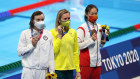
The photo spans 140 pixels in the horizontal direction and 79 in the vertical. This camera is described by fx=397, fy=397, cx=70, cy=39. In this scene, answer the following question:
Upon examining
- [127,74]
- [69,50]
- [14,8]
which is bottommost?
[127,74]

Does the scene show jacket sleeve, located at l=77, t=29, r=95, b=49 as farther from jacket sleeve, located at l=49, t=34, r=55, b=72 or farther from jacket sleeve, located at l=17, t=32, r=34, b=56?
jacket sleeve, located at l=17, t=32, r=34, b=56

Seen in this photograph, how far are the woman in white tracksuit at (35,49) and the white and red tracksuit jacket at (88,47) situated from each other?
3.00 feet

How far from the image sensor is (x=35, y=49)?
4.99 metres

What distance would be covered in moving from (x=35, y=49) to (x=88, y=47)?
1.20 metres

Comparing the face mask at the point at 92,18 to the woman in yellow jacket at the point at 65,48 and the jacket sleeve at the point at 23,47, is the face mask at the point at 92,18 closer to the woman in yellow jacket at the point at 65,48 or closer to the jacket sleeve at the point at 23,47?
the woman in yellow jacket at the point at 65,48

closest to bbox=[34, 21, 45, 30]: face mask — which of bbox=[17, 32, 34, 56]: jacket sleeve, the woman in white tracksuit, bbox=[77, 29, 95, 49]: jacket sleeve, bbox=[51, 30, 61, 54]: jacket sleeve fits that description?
the woman in white tracksuit

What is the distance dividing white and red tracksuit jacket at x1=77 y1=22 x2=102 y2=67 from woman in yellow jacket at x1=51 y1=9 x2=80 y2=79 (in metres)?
0.30

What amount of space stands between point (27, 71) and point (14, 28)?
22.5 ft

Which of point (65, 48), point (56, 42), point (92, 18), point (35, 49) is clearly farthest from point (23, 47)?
point (92, 18)

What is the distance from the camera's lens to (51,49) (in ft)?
16.9

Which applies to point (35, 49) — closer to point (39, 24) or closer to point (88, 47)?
point (39, 24)

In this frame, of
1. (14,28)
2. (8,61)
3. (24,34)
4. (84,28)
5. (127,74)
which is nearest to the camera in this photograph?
(24,34)

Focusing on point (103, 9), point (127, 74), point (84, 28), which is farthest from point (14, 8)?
point (84, 28)

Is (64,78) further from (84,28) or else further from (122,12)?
(122,12)
